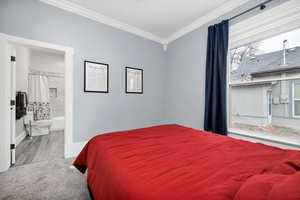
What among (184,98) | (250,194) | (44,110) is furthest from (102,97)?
(44,110)

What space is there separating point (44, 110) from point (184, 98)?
4395mm

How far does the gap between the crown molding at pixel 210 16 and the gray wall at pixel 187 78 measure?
0.07 meters

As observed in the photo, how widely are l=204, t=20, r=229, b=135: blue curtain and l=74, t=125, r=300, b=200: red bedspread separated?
101 centimetres

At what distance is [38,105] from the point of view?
4023 millimetres

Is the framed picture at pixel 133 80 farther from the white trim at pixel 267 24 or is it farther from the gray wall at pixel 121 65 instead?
the white trim at pixel 267 24

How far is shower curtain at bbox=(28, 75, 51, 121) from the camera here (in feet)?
12.9

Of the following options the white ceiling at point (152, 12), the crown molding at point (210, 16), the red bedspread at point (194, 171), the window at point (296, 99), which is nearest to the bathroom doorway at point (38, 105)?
the white ceiling at point (152, 12)

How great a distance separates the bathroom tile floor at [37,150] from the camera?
2.18m

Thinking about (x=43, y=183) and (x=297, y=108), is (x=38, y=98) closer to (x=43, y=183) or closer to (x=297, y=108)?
(x=43, y=183)

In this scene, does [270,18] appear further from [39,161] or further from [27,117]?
[27,117]

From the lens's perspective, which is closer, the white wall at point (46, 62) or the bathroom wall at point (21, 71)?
the bathroom wall at point (21, 71)

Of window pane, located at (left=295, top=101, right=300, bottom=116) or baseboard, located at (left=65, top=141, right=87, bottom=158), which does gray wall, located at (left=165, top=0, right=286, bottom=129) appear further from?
baseboard, located at (left=65, top=141, right=87, bottom=158)

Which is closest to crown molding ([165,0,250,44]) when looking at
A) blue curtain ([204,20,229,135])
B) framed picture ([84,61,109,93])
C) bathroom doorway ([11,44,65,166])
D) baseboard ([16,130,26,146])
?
blue curtain ([204,20,229,135])

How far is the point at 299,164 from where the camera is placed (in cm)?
68
